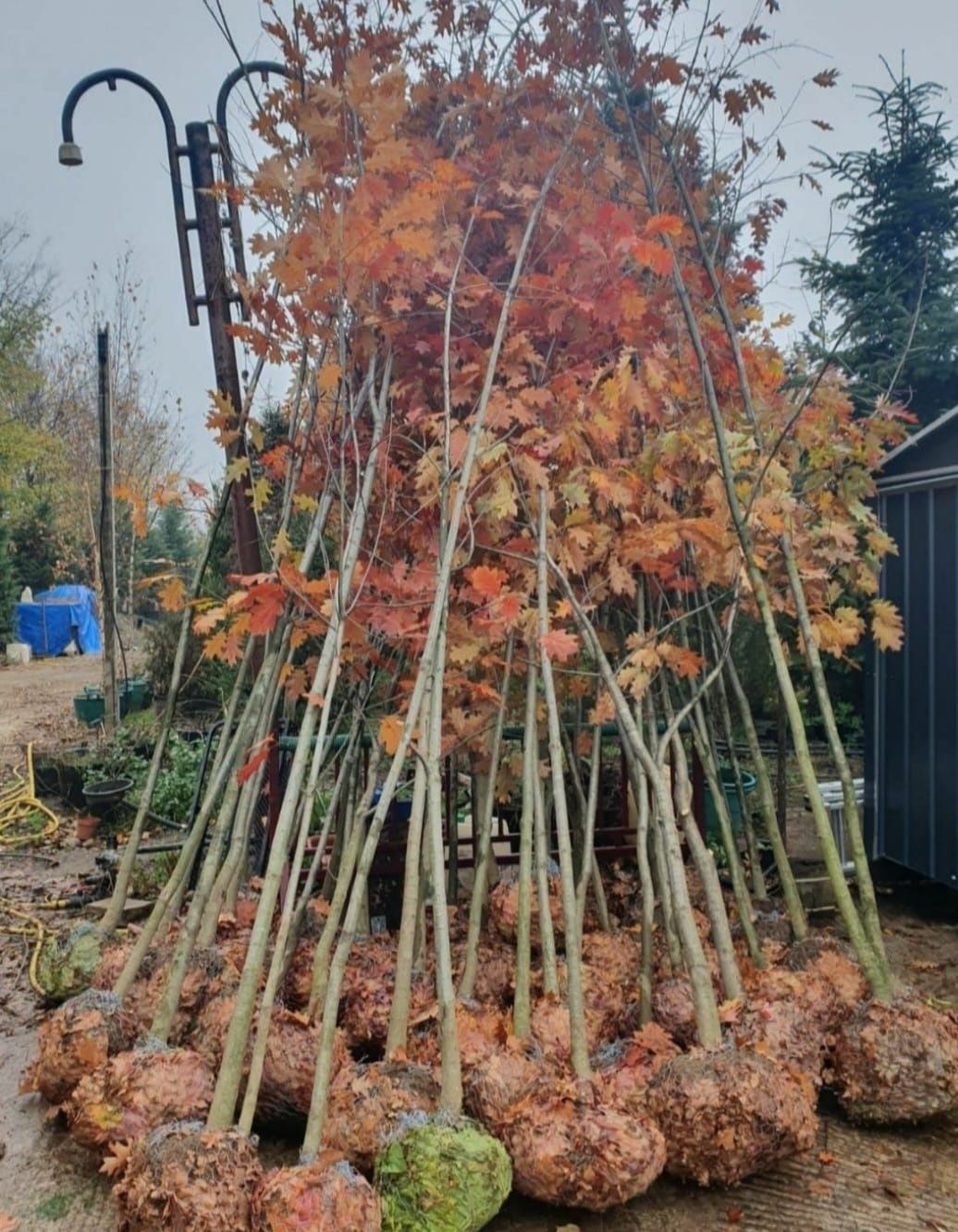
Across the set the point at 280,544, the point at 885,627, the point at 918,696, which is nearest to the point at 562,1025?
the point at 280,544

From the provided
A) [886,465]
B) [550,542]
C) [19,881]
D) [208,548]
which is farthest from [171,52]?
[19,881]

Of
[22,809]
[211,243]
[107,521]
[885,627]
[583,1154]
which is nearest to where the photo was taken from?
[583,1154]

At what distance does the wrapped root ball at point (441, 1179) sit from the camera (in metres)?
1.85

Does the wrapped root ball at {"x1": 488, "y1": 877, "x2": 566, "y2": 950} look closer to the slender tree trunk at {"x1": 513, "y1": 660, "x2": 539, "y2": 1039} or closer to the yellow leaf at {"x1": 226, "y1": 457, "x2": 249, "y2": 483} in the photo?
the slender tree trunk at {"x1": 513, "y1": 660, "x2": 539, "y2": 1039}

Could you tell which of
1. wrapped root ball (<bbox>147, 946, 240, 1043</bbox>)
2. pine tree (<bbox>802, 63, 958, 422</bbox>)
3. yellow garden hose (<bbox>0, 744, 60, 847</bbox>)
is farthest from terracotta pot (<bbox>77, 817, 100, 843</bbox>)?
pine tree (<bbox>802, 63, 958, 422</bbox>)

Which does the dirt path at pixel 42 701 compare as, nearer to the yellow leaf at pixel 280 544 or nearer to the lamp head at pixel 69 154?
the lamp head at pixel 69 154

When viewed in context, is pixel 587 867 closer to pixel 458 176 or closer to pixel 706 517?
pixel 706 517

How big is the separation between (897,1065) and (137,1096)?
78.4 inches

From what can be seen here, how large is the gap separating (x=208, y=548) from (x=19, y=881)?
3.11 meters

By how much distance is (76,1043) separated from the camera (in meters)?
2.46

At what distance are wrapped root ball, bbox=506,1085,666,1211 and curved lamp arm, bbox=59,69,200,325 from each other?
130 inches

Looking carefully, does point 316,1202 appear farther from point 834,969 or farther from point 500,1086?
point 834,969

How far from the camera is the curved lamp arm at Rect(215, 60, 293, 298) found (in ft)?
10.8

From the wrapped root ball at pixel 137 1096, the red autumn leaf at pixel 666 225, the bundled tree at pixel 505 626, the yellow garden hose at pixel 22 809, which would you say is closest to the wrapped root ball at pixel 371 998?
the bundled tree at pixel 505 626
